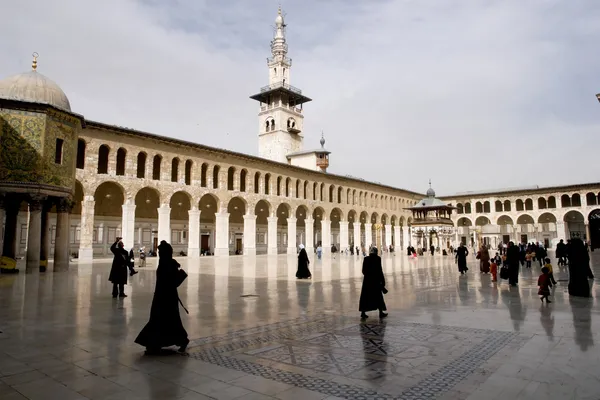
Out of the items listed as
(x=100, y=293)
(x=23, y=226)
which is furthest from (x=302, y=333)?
(x=23, y=226)

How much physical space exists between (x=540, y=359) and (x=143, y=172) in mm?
27846

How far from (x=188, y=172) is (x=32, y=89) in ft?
49.5

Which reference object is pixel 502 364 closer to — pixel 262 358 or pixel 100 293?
pixel 262 358

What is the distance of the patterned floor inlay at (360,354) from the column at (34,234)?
13038 millimetres

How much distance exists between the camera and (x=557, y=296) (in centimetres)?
921

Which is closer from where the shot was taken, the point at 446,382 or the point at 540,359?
the point at 446,382

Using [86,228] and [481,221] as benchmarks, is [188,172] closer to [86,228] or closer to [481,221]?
[86,228]

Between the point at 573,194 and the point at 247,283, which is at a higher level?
the point at 573,194

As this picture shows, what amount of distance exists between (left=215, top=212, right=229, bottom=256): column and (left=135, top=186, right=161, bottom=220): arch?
5.03 m

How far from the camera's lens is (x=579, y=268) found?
9.17m

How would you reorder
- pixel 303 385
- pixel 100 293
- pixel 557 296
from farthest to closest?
pixel 100 293, pixel 557 296, pixel 303 385

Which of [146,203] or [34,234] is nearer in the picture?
[34,234]

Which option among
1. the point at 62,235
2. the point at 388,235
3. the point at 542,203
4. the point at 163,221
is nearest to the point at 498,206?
the point at 542,203

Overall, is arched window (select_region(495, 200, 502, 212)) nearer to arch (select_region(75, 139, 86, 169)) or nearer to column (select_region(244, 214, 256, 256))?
column (select_region(244, 214, 256, 256))
